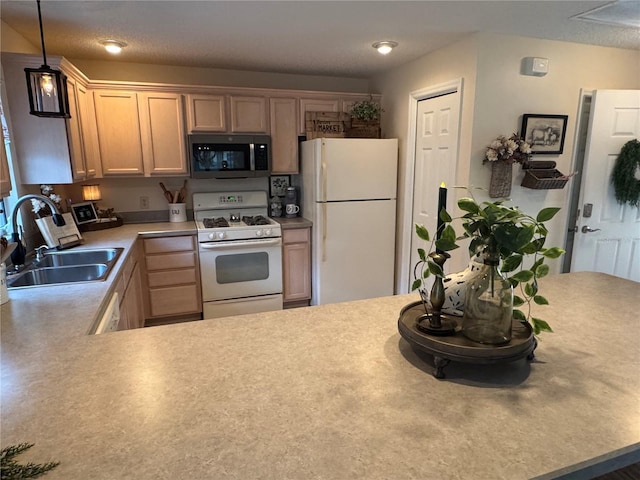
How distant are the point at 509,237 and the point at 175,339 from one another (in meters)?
1.05

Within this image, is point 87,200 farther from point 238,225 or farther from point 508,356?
point 508,356

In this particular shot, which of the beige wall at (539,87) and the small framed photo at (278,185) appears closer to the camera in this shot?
the beige wall at (539,87)

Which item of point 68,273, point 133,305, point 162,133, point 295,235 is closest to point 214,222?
point 295,235

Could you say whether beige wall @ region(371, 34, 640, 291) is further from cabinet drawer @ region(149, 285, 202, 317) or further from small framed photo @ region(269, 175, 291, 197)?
cabinet drawer @ region(149, 285, 202, 317)

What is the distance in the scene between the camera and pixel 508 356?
3.30 ft

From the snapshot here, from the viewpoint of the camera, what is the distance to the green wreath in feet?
9.76

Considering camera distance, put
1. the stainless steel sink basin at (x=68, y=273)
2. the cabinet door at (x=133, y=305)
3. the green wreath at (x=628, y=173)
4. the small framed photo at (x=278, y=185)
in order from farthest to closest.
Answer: the small framed photo at (x=278, y=185) < the green wreath at (x=628, y=173) < the cabinet door at (x=133, y=305) < the stainless steel sink basin at (x=68, y=273)

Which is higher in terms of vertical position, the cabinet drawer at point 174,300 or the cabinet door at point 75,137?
the cabinet door at point 75,137

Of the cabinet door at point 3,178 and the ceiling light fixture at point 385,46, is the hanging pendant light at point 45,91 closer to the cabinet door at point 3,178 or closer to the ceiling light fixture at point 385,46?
the cabinet door at point 3,178

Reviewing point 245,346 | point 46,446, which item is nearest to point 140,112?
point 245,346

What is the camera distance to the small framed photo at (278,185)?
4.07 meters

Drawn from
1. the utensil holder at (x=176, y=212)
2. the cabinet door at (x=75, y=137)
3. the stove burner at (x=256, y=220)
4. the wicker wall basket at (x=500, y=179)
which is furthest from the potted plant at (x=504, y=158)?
the cabinet door at (x=75, y=137)

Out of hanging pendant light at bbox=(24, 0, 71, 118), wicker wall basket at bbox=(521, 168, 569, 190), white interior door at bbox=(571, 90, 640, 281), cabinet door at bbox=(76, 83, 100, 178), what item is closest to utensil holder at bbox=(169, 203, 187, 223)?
cabinet door at bbox=(76, 83, 100, 178)

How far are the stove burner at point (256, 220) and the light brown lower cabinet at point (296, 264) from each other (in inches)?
8.5
